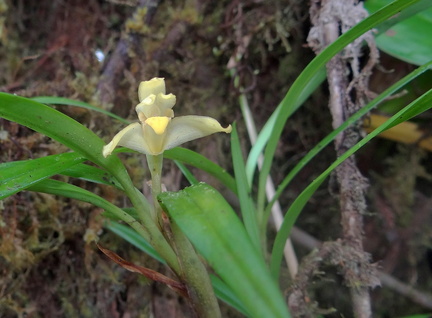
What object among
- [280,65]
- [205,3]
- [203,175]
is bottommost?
[203,175]

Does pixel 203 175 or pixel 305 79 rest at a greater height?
pixel 203 175

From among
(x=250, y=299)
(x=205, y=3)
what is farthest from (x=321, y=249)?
(x=205, y=3)

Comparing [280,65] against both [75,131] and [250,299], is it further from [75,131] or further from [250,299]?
[250,299]

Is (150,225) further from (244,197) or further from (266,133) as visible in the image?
(266,133)

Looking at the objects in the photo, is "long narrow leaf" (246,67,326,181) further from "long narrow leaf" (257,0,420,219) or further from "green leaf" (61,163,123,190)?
"green leaf" (61,163,123,190)

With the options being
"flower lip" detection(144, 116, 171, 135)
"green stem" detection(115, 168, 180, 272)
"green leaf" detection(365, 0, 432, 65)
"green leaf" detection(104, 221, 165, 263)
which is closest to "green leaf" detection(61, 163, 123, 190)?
"green stem" detection(115, 168, 180, 272)

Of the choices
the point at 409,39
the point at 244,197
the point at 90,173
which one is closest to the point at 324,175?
the point at 244,197

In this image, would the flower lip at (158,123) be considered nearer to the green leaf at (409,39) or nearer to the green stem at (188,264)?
the green stem at (188,264)

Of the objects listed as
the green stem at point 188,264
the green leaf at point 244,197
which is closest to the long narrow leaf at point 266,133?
the green leaf at point 244,197
